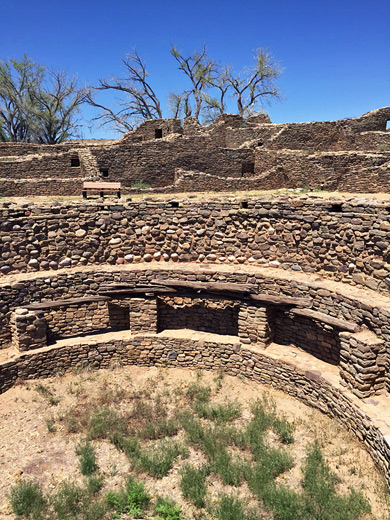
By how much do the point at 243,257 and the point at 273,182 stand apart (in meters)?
8.09

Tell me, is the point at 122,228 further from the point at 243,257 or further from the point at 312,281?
the point at 312,281

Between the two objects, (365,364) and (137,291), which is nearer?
(365,364)

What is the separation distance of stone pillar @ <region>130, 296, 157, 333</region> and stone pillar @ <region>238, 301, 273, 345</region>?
2166mm

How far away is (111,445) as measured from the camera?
22.8 ft

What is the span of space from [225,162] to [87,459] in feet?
48.5

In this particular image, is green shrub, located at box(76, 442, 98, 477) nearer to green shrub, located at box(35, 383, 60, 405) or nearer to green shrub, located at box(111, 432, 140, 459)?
green shrub, located at box(111, 432, 140, 459)

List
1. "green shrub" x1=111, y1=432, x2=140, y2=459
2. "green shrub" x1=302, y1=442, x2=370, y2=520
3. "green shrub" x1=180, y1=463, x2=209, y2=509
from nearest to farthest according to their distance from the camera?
"green shrub" x1=302, y1=442, x2=370, y2=520
"green shrub" x1=180, y1=463, x2=209, y2=509
"green shrub" x1=111, y1=432, x2=140, y2=459

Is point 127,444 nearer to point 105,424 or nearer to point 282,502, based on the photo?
point 105,424

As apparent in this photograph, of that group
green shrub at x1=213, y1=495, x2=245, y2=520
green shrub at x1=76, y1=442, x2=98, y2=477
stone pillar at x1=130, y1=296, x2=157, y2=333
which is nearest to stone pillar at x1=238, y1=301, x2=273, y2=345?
stone pillar at x1=130, y1=296, x2=157, y2=333

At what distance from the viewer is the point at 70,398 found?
329 inches

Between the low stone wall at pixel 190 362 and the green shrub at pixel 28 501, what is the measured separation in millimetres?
3280

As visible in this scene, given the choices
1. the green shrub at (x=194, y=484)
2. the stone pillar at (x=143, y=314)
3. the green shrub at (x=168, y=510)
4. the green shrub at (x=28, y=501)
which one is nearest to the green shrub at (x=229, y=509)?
the green shrub at (x=194, y=484)

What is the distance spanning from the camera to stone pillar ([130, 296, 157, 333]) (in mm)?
9594

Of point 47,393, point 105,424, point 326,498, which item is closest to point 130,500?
point 105,424
